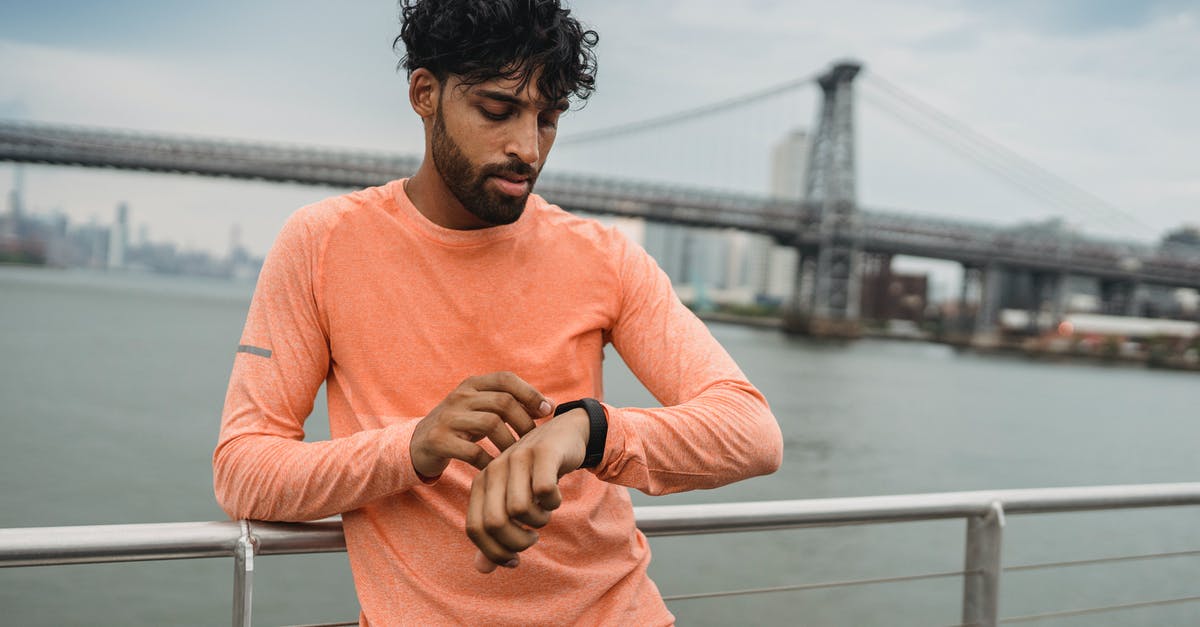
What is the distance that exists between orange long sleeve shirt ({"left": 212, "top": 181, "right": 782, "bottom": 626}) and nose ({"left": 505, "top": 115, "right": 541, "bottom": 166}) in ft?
0.23

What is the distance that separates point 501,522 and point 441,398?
0.20 meters

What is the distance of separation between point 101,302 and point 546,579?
1475 inches

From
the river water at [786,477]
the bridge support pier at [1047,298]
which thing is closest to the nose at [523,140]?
the river water at [786,477]

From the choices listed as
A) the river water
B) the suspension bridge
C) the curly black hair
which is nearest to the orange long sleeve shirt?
the curly black hair

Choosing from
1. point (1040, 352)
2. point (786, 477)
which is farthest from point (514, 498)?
point (1040, 352)

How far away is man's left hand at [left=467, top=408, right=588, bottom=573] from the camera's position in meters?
0.57

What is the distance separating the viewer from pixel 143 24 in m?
42.5

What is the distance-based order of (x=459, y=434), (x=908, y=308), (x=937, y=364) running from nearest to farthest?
(x=459, y=434) → (x=937, y=364) → (x=908, y=308)

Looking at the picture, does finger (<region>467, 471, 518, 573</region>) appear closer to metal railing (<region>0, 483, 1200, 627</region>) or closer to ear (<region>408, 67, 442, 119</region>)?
metal railing (<region>0, 483, 1200, 627</region>)

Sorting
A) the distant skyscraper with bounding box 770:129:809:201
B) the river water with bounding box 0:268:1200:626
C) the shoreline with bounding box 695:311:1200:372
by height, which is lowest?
the river water with bounding box 0:268:1200:626

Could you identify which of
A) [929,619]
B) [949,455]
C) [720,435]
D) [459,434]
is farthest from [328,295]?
[949,455]

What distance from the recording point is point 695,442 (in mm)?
707

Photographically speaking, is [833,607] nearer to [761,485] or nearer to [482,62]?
[761,485]

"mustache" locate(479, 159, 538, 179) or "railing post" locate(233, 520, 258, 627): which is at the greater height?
"mustache" locate(479, 159, 538, 179)
